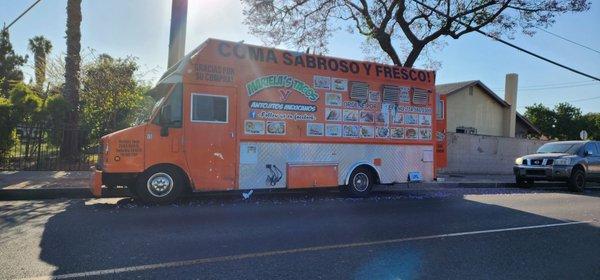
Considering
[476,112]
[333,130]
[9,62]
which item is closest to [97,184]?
[333,130]

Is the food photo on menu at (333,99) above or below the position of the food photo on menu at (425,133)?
above

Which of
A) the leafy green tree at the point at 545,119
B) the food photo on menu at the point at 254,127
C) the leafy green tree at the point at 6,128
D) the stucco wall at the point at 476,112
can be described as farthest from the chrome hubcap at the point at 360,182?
the leafy green tree at the point at 545,119

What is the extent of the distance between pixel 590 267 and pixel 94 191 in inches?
314

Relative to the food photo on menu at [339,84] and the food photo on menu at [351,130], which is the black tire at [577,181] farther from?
the food photo on menu at [339,84]

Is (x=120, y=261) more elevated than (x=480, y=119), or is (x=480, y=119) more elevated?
(x=480, y=119)

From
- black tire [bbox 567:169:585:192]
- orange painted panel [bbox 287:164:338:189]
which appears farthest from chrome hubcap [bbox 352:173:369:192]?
black tire [bbox 567:169:585:192]

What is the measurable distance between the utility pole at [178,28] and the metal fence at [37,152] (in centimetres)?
450

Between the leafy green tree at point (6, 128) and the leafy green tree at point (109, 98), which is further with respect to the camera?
the leafy green tree at point (109, 98)

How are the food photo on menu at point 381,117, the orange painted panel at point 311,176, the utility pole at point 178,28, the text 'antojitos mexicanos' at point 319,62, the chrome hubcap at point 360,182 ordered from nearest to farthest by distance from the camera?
the text 'antojitos mexicanos' at point 319,62
the orange painted panel at point 311,176
the chrome hubcap at point 360,182
the food photo on menu at point 381,117
the utility pole at point 178,28

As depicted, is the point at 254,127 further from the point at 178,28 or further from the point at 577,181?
the point at 577,181

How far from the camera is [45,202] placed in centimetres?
971

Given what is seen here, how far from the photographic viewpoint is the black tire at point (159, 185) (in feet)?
31.0

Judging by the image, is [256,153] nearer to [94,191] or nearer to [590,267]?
[94,191]

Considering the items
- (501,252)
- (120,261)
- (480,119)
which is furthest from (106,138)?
(480,119)
